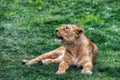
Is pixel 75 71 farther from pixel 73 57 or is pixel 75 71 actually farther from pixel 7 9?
pixel 7 9

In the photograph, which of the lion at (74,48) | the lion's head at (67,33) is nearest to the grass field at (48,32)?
the lion at (74,48)

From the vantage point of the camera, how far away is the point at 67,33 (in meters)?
9.25

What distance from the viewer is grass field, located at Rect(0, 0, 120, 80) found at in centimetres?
912

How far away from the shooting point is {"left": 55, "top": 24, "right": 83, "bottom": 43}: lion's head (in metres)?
9.16

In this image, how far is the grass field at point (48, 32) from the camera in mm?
9117

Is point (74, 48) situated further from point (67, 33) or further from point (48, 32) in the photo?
point (48, 32)

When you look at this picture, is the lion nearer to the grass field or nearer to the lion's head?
the lion's head

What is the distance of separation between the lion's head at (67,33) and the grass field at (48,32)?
59 centimetres

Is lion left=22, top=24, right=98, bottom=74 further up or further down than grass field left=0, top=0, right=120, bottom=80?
further up

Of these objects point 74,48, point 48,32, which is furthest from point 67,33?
point 48,32

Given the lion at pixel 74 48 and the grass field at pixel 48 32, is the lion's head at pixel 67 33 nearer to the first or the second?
the lion at pixel 74 48

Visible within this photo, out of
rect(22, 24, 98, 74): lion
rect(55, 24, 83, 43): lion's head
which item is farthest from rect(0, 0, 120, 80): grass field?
rect(55, 24, 83, 43): lion's head

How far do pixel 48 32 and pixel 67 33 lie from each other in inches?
143

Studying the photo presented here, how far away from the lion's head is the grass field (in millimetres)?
593
